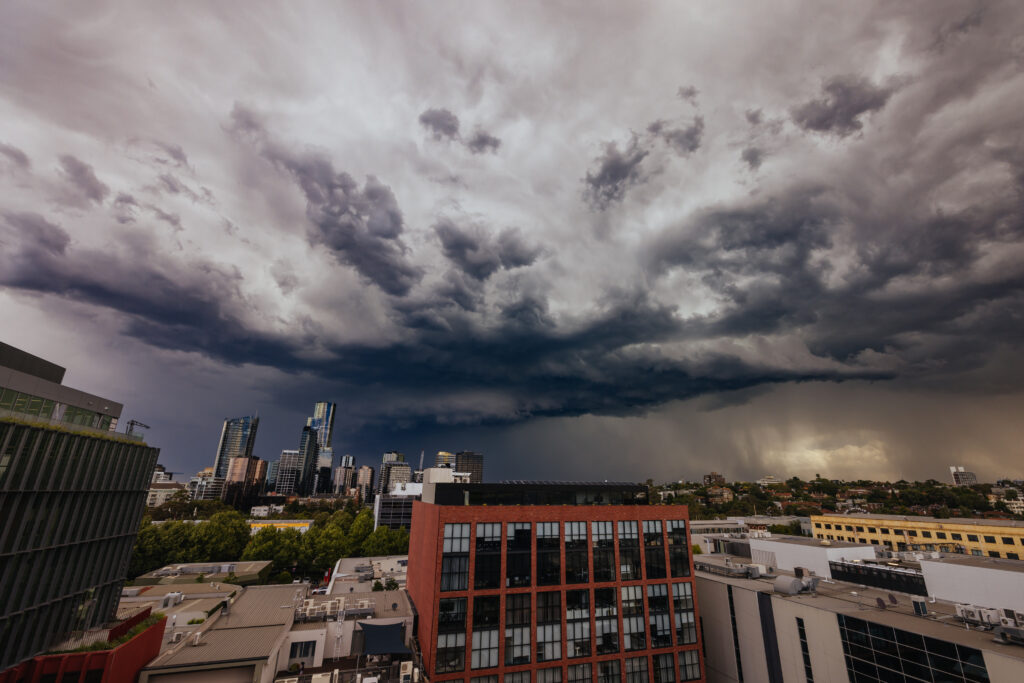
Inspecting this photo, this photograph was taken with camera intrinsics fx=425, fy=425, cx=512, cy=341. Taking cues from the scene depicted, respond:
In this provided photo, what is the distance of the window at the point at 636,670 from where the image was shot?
5788 cm

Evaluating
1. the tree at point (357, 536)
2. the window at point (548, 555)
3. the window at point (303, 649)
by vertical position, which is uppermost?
the window at point (548, 555)

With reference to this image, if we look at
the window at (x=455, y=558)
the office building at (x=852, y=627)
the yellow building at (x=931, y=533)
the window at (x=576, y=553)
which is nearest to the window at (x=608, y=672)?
the window at (x=576, y=553)

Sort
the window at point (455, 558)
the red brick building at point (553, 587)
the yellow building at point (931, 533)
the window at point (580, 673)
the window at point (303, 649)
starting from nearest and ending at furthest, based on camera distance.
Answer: the window at point (303, 649), the red brick building at point (553, 587), the window at point (455, 558), the window at point (580, 673), the yellow building at point (931, 533)

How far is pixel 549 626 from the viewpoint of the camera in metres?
56.2

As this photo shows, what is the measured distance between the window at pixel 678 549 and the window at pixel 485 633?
90.6ft

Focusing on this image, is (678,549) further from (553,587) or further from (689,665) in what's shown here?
(553,587)

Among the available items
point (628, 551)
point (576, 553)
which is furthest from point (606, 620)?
point (576, 553)

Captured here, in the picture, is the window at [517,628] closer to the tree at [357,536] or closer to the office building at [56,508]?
the office building at [56,508]

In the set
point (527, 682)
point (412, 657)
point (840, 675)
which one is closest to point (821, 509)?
point (840, 675)

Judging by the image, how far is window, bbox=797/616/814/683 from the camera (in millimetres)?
48656

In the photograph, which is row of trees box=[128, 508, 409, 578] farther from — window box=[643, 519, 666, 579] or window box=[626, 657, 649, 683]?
Answer: window box=[643, 519, 666, 579]

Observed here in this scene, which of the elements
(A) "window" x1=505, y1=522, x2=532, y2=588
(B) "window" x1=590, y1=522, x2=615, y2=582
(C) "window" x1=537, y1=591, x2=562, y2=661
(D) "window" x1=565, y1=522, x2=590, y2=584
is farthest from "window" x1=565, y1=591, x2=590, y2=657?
(A) "window" x1=505, y1=522, x2=532, y2=588

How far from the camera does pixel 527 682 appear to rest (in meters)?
53.7

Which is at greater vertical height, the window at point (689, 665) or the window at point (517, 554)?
the window at point (517, 554)
